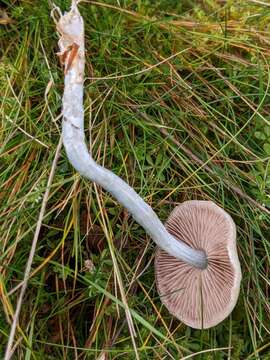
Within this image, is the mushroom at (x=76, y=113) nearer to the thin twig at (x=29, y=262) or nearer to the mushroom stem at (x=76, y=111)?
the mushroom stem at (x=76, y=111)

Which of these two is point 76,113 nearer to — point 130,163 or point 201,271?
point 130,163

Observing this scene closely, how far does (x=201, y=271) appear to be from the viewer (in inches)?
62.1

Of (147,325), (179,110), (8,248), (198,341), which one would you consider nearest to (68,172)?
(8,248)

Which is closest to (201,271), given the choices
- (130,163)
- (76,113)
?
(130,163)

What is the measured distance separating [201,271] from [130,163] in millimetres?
420

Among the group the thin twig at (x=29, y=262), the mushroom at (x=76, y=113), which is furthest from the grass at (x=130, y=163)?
the mushroom at (x=76, y=113)

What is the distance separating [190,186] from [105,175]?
48cm

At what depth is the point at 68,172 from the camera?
1.65 m

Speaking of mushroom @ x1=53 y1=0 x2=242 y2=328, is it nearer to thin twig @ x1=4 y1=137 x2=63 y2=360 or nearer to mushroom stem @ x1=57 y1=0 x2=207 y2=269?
mushroom stem @ x1=57 y1=0 x2=207 y2=269

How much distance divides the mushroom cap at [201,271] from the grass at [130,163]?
7 centimetres

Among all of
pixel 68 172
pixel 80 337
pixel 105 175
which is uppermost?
pixel 105 175

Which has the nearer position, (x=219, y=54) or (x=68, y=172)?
(x=68, y=172)

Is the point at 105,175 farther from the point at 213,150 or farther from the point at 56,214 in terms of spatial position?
the point at 213,150

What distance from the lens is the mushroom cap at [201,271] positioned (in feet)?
4.79
